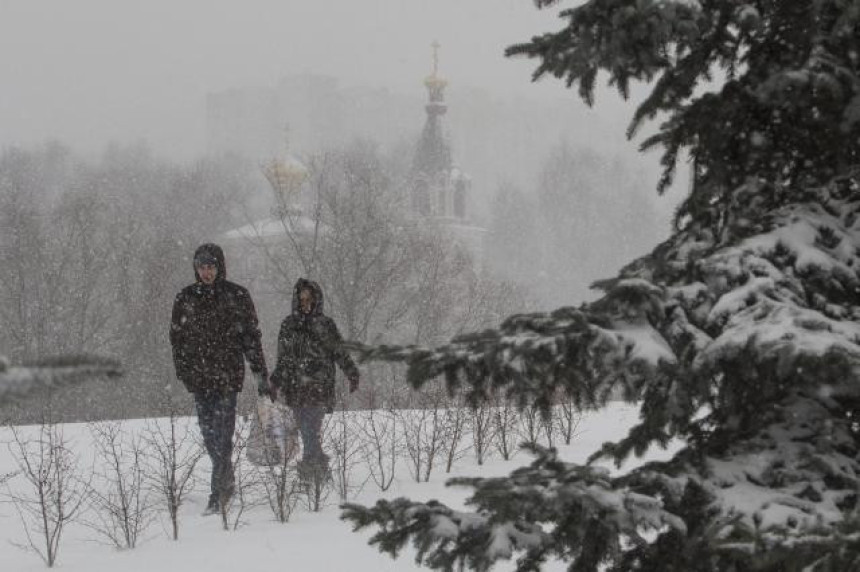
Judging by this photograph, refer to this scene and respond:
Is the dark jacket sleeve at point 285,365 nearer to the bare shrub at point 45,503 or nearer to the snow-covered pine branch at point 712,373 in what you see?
the bare shrub at point 45,503

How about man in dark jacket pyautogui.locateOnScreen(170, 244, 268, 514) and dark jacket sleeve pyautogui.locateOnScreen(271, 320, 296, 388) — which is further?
dark jacket sleeve pyautogui.locateOnScreen(271, 320, 296, 388)

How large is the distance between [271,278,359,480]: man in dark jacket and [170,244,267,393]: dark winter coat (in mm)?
436

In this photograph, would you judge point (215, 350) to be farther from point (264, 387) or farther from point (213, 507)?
point (213, 507)

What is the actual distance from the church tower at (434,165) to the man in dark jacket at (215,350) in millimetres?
44026

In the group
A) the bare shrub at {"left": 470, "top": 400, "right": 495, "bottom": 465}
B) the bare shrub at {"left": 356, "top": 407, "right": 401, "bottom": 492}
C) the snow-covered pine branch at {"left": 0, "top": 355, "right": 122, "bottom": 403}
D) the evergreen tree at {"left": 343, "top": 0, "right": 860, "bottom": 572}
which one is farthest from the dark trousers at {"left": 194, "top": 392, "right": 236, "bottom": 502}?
the snow-covered pine branch at {"left": 0, "top": 355, "right": 122, "bottom": 403}

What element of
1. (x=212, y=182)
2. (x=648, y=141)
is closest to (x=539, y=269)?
(x=212, y=182)

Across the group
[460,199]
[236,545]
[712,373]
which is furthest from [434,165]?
[712,373]

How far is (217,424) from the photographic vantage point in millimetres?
6324

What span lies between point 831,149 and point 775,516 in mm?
1038

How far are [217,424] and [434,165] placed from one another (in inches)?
1812

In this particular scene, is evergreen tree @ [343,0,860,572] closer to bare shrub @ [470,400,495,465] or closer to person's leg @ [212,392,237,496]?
person's leg @ [212,392,237,496]

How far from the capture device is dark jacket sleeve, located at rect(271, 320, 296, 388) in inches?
273

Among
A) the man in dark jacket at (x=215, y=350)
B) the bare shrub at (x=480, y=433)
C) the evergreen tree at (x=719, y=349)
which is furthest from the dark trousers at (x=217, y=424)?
the evergreen tree at (x=719, y=349)

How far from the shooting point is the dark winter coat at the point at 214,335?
6246mm
